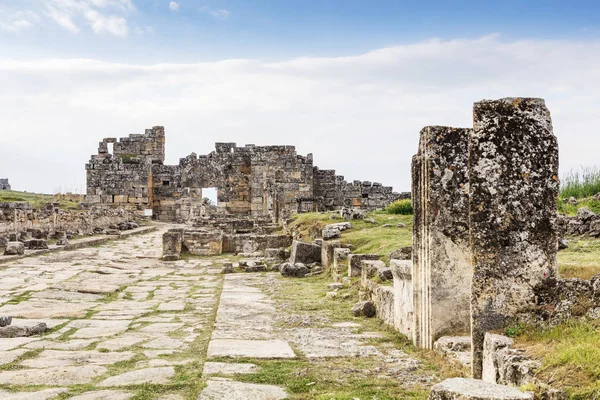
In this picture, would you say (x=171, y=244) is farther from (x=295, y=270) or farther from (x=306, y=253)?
(x=295, y=270)

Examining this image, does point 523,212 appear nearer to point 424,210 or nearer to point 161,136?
point 424,210

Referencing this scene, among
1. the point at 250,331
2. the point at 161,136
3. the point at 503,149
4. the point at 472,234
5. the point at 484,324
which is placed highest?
the point at 161,136

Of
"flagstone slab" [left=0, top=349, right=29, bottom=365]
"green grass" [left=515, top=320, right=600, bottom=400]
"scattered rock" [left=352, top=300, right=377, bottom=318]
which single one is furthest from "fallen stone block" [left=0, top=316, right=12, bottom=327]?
"green grass" [left=515, top=320, right=600, bottom=400]

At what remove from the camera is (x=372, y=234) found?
1263cm

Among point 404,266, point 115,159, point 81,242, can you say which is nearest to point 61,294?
point 404,266

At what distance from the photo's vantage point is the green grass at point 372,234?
10.8 metres

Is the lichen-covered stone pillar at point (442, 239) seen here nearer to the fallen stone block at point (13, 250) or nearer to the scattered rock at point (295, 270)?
the scattered rock at point (295, 270)

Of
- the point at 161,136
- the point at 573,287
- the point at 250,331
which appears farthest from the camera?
the point at 161,136

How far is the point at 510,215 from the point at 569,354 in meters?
1.20

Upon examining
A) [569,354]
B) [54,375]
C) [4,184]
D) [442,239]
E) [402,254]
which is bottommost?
[54,375]

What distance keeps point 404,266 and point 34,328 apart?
4065 mm

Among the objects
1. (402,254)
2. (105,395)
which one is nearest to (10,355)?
(105,395)

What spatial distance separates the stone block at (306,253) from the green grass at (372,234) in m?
0.65

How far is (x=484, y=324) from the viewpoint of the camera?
4.73 meters
